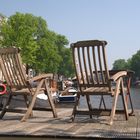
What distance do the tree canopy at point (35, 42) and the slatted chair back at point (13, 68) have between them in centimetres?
3748

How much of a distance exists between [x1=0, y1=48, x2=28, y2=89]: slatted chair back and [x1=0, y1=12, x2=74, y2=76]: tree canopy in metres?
37.5

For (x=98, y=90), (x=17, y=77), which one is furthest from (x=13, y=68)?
(x=98, y=90)

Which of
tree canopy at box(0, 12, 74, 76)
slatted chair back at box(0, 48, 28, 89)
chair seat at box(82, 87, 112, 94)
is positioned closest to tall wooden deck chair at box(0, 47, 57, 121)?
slatted chair back at box(0, 48, 28, 89)

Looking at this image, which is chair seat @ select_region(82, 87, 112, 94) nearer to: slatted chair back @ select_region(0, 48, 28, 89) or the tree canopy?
slatted chair back @ select_region(0, 48, 28, 89)

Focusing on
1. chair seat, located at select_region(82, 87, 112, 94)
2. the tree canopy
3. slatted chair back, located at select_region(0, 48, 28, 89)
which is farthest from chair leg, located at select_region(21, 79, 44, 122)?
the tree canopy

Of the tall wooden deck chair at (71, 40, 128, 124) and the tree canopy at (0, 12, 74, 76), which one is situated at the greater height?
the tree canopy at (0, 12, 74, 76)

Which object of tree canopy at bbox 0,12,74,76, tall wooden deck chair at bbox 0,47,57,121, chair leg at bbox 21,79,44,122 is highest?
tree canopy at bbox 0,12,74,76

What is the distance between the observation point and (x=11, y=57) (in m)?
7.63

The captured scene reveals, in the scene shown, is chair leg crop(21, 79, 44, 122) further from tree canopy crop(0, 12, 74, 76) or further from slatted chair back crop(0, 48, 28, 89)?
tree canopy crop(0, 12, 74, 76)

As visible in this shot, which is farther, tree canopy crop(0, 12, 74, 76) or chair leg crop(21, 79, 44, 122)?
tree canopy crop(0, 12, 74, 76)

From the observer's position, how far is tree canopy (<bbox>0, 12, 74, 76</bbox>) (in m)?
46.0

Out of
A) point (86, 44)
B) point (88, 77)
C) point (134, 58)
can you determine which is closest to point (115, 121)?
point (88, 77)

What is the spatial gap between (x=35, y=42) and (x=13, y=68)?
135 feet

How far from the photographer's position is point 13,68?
770 centimetres
